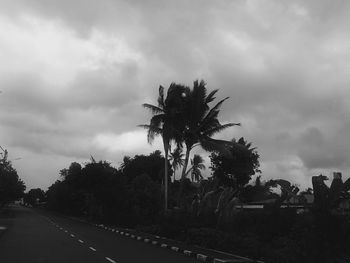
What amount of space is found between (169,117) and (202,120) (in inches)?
88.2

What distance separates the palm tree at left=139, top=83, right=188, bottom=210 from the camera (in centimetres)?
3830

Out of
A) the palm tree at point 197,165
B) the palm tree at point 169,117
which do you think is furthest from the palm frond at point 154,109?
the palm tree at point 197,165

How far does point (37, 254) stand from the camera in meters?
19.6

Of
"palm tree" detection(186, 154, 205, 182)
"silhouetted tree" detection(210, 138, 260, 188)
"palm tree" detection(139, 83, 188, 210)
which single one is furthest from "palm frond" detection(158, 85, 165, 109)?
"palm tree" detection(186, 154, 205, 182)

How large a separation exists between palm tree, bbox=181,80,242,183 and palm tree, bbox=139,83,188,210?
516mm

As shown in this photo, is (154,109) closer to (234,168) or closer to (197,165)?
(234,168)

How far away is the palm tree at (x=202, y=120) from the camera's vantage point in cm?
3800

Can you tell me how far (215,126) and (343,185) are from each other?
73.2 feet

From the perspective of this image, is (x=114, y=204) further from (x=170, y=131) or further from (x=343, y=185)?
(x=343, y=185)

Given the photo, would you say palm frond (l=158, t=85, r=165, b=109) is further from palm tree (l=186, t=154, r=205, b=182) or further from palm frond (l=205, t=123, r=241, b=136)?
palm tree (l=186, t=154, r=205, b=182)

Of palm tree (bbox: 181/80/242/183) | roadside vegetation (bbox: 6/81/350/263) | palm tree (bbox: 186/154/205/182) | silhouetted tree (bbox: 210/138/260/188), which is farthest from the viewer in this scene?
palm tree (bbox: 186/154/205/182)

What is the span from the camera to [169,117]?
3844 centimetres

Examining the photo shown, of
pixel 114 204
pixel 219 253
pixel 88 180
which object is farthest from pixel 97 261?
pixel 88 180

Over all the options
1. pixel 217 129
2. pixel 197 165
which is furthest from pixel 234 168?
pixel 197 165
